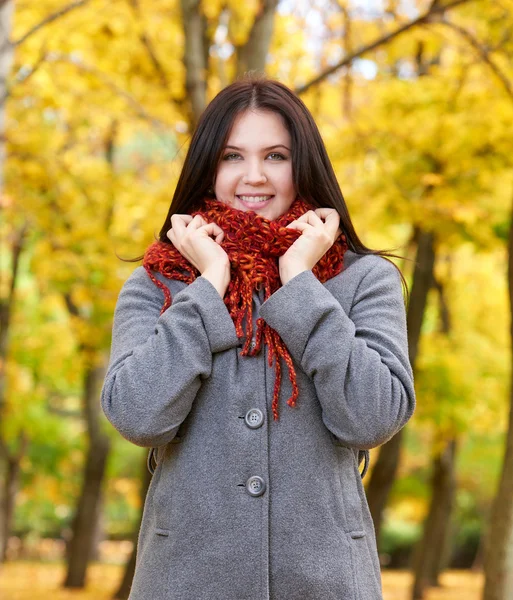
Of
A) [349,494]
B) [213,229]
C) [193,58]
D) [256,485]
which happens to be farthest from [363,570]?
[193,58]

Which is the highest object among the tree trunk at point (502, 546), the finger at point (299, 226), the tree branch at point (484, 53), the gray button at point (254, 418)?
the tree branch at point (484, 53)

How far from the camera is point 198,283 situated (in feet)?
7.82

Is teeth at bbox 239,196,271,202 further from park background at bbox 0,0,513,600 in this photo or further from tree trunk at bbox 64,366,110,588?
tree trunk at bbox 64,366,110,588

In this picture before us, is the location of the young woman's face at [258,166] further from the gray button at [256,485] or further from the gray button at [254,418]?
the gray button at [256,485]

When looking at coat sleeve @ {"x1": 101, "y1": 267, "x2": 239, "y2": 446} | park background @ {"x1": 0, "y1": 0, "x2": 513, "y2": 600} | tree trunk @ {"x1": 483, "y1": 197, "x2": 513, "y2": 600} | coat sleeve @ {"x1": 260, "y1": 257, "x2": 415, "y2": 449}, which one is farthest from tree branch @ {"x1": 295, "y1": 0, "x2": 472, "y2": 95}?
coat sleeve @ {"x1": 101, "y1": 267, "x2": 239, "y2": 446}

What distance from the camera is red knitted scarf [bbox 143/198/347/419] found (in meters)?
2.38

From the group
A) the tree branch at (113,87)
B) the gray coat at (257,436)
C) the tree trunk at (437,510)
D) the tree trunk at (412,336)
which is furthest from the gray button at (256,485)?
the tree trunk at (437,510)

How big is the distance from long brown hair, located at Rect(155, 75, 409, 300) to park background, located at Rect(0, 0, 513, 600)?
7.14ft

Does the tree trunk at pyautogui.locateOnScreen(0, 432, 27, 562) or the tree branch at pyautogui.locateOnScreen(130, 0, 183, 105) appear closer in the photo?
the tree branch at pyautogui.locateOnScreen(130, 0, 183, 105)

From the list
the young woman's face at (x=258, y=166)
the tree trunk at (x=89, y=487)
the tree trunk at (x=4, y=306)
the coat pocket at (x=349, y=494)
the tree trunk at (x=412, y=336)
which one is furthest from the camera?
the tree trunk at (x=89, y=487)

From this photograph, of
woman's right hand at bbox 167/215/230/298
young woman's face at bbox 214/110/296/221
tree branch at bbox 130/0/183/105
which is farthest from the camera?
tree branch at bbox 130/0/183/105

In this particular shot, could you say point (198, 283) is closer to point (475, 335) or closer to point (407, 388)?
point (407, 388)

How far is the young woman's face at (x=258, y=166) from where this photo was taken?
2529mm

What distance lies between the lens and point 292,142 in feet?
8.31
